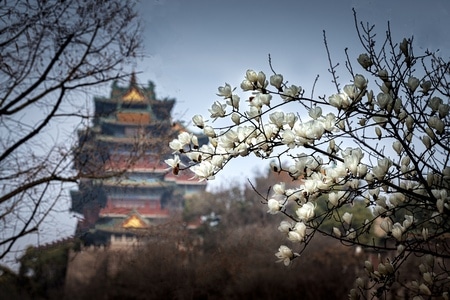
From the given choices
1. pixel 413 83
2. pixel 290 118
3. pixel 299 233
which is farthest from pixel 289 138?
pixel 413 83

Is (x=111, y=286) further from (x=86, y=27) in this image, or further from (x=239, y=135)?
(x=239, y=135)

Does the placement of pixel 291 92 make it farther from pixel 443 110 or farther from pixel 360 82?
pixel 443 110

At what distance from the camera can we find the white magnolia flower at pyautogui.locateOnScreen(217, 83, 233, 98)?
4.03ft

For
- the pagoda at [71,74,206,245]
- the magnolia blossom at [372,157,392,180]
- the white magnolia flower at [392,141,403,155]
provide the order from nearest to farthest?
the magnolia blossom at [372,157,392,180] → the white magnolia flower at [392,141,403,155] → the pagoda at [71,74,206,245]

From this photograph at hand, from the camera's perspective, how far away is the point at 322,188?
1155 millimetres

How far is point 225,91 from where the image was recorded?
Answer: 1230 mm

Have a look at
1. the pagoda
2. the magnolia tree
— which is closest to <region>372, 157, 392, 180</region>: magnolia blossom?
the magnolia tree

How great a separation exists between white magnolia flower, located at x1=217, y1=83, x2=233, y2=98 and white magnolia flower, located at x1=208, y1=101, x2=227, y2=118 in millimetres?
28

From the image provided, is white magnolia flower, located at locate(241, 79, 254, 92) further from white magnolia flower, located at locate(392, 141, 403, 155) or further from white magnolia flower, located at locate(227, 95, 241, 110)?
white magnolia flower, located at locate(392, 141, 403, 155)

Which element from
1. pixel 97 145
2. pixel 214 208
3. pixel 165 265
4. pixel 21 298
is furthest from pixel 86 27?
pixel 214 208

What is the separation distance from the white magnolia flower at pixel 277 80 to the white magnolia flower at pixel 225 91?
0.12m

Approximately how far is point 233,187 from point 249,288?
27.1ft

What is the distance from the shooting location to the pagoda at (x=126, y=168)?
2830mm

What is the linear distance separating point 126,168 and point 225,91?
1603 mm
